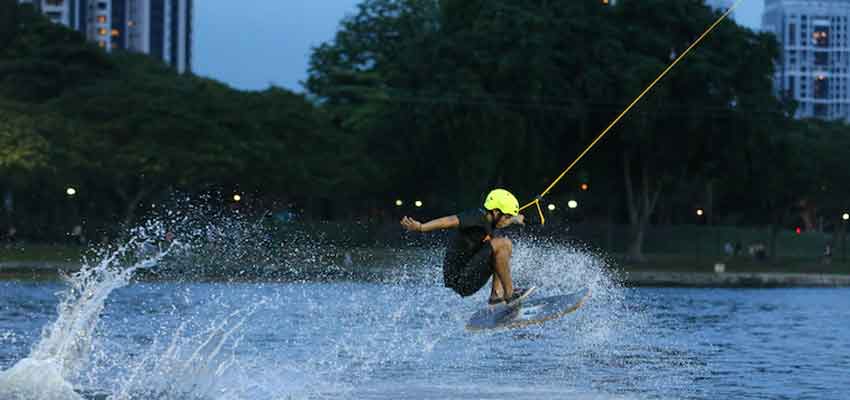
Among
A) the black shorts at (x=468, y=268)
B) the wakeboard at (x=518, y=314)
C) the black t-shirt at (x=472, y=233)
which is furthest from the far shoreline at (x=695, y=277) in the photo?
the black t-shirt at (x=472, y=233)

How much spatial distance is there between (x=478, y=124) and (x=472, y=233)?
40.8 m

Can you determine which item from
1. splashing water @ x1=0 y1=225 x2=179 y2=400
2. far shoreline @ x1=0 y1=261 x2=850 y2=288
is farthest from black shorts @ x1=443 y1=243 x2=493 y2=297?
far shoreline @ x1=0 y1=261 x2=850 y2=288

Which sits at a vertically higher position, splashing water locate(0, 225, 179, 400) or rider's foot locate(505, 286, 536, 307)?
rider's foot locate(505, 286, 536, 307)

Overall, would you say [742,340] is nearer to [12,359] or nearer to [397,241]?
[12,359]

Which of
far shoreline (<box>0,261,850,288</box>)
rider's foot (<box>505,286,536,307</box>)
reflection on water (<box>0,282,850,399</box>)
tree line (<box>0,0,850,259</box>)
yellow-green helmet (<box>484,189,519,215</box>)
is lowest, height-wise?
far shoreline (<box>0,261,850,288</box>)

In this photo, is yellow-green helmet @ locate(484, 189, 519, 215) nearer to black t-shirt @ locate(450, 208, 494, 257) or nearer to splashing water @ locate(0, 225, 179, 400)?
black t-shirt @ locate(450, 208, 494, 257)

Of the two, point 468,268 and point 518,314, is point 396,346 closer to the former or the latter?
point 518,314

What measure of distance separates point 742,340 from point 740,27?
3428 cm

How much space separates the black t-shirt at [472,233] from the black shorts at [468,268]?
0.05 meters

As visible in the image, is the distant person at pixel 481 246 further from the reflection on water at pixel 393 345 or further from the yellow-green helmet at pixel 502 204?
the reflection on water at pixel 393 345

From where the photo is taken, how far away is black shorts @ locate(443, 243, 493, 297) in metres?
17.5

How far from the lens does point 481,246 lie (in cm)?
1755

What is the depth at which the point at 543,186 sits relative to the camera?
2581 inches

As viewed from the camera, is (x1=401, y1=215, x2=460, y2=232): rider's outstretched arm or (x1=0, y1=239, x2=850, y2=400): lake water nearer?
(x1=401, y1=215, x2=460, y2=232): rider's outstretched arm
